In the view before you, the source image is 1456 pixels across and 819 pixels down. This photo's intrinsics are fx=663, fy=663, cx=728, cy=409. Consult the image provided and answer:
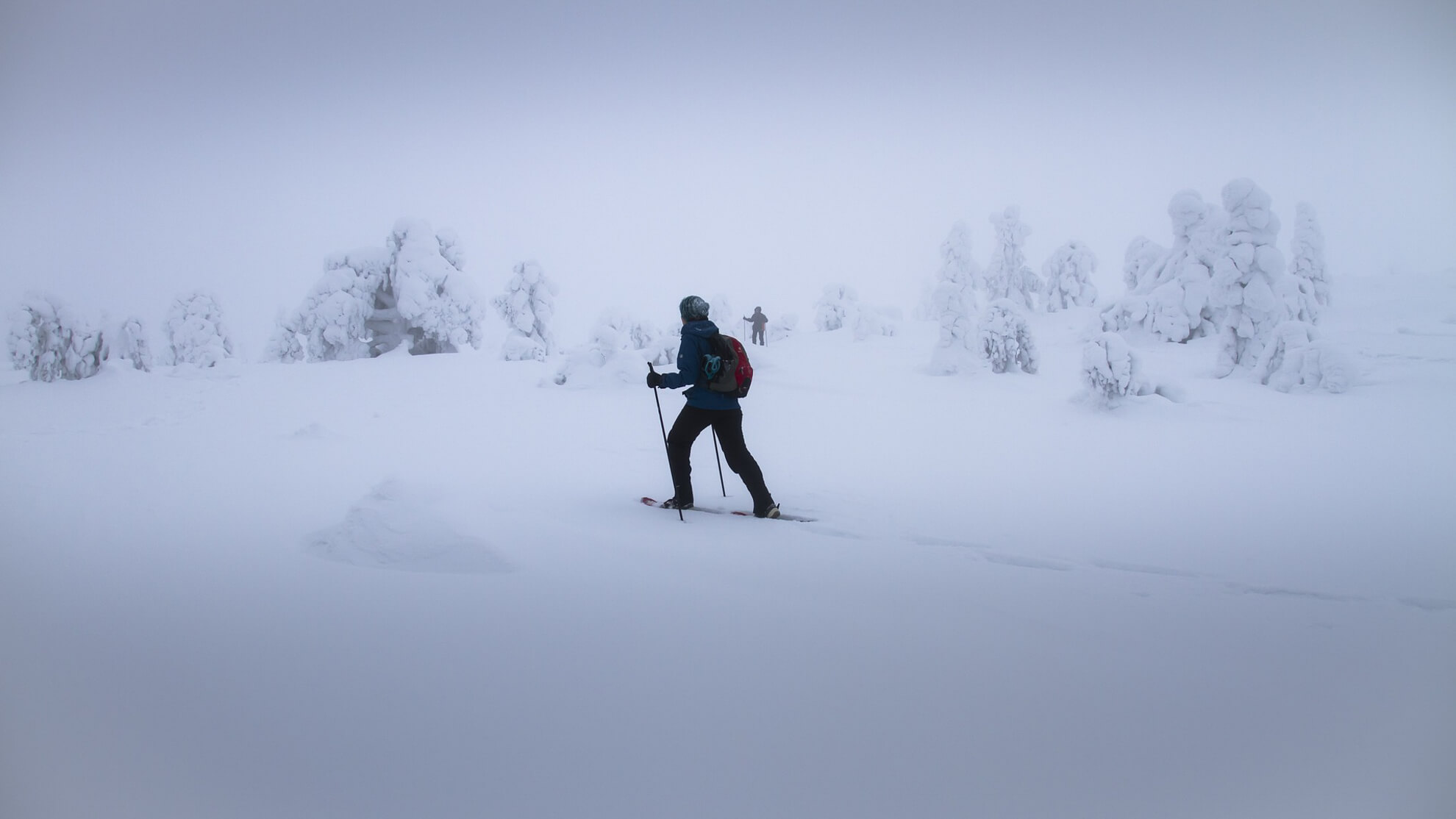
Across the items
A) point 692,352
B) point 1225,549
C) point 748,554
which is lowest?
point 1225,549

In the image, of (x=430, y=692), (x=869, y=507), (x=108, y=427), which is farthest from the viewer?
(x=108, y=427)

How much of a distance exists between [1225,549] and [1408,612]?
1.14 metres

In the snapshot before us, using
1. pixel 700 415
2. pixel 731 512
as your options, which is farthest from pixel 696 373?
pixel 731 512

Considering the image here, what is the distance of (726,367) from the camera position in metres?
4.98

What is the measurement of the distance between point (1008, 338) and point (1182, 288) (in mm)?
3470

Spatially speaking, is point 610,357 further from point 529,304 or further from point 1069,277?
point 1069,277

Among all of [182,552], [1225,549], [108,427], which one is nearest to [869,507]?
[1225,549]

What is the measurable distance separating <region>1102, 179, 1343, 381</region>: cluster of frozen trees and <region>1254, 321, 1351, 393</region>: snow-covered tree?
3cm

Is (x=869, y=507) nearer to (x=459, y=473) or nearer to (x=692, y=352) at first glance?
(x=692, y=352)

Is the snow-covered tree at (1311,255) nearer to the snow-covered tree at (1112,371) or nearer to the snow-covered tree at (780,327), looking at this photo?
the snow-covered tree at (1112,371)

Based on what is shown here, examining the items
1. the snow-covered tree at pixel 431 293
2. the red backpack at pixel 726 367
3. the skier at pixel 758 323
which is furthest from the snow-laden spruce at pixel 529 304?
the red backpack at pixel 726 367

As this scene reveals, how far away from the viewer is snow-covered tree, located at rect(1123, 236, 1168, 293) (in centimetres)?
1513

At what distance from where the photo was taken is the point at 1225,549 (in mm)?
4527

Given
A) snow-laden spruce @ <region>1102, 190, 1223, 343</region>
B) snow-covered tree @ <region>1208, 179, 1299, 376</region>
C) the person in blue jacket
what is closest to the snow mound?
the person in blue jacket
